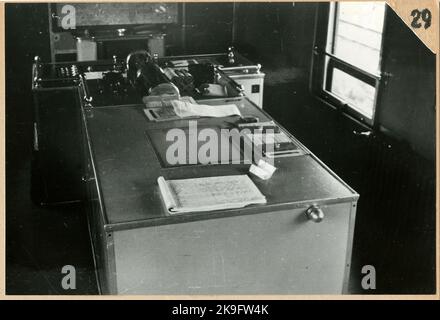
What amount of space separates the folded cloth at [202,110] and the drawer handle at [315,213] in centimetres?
116

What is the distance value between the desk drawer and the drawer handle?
0.03 meters

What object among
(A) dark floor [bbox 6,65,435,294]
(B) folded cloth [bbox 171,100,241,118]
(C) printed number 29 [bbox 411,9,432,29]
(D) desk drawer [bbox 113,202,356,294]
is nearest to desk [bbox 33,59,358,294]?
(D) desk drawer [bbox 113,202,356,294]

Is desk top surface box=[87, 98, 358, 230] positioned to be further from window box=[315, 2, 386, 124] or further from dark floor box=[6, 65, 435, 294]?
window box=[315, 2, 386, 124]

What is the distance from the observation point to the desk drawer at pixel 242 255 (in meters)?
2.01

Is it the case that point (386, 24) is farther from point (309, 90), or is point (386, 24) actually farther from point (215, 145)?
point (215, 145)

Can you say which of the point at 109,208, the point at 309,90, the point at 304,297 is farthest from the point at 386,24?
the point at 109,208

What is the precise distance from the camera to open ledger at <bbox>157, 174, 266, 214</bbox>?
2.01m

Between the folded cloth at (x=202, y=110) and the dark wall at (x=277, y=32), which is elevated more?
the dark wall at (x=277, y=32)

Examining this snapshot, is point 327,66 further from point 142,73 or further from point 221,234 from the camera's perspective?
point 221,234

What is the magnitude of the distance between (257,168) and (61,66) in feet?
7.95

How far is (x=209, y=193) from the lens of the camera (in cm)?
211

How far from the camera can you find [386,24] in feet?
11.2

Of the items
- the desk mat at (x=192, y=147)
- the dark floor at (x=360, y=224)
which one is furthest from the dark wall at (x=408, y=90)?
the desk mat at (x=192, y=147)

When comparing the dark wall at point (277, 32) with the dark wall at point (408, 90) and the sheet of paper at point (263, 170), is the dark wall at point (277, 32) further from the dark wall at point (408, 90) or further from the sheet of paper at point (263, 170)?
the sheet of paper at point (263, 170)
